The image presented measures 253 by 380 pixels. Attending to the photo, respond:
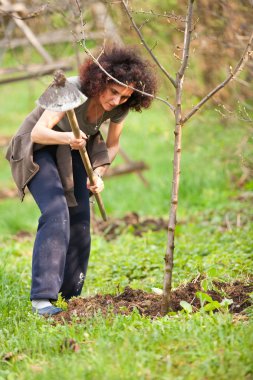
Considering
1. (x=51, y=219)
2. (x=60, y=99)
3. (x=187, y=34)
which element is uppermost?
(x=187, y=34)

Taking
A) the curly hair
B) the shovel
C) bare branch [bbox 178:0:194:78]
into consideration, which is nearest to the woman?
the curly hair

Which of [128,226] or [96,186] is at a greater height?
[96,186]

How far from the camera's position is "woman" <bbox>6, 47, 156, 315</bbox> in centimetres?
464

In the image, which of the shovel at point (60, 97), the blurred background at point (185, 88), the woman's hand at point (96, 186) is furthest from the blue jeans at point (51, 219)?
the blurred background at point (185, 88)

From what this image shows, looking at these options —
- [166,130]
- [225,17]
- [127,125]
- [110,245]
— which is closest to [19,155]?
[110,245]

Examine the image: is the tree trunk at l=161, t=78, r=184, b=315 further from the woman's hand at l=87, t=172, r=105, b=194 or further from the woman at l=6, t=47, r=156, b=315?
the woman's hand at l=87, t=172, r=105, b=194

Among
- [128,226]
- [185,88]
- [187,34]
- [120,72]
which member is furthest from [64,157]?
[185,88]

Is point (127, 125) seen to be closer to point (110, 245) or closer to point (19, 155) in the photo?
point (110, 245)

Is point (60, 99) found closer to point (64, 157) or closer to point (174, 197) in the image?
point (174, 197)

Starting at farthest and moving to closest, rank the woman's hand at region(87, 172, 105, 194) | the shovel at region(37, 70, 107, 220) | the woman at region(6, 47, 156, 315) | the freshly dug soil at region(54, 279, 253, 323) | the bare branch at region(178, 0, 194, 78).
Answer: the woman's hand at region(87, 172, 105, 194) < the woman at region(6, 47, 156, 315) < the freshly dug soil at region(54, 279, 253, 323) < the bare branch at region(178, 0, 194, 78) < the shovel at region(37, 70, 107, 220)

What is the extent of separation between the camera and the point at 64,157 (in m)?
4.95

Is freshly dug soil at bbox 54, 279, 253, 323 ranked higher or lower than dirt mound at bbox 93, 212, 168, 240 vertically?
higher

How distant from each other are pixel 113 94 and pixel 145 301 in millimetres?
1283

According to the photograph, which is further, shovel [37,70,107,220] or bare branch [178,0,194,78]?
bare branch [178,0,194,78]
